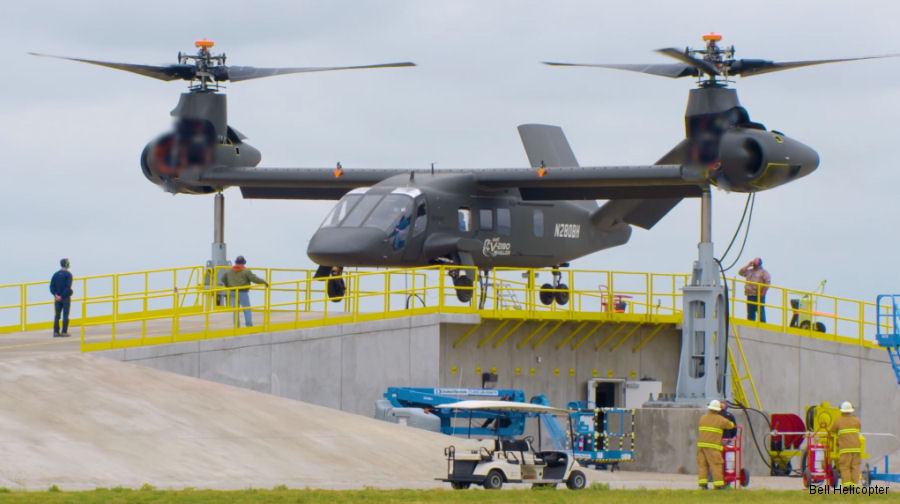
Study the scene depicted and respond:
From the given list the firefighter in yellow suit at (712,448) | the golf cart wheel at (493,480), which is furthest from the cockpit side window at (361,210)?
the firefighter in yellow suit at (712,448)

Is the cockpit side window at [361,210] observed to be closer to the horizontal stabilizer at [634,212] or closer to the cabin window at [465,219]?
the cabin window at [465,219]

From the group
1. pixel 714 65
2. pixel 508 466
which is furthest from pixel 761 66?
pixel 508 466

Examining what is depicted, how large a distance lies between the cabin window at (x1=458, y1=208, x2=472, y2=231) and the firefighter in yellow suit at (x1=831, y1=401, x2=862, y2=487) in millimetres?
14033

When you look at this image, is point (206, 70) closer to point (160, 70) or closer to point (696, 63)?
point (160, 70)

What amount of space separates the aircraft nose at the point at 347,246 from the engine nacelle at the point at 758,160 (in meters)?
7.73

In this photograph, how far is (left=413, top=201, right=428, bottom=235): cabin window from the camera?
3366 cm

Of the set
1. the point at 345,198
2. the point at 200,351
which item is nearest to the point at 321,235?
the point at 345,198

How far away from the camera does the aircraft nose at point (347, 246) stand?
32.0 metres

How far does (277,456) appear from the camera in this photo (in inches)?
950

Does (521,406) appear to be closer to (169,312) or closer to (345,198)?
(345,198)

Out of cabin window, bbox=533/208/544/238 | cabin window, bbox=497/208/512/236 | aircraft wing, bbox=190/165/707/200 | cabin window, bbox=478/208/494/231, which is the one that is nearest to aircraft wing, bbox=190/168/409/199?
aircraft wing, bbox=190/165/707/200

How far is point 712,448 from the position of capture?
75.2ft

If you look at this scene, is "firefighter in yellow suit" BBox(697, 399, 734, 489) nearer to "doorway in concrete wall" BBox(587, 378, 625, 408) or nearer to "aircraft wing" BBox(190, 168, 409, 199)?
"doorway in concrete wall" BBox(587, 378, 625, 408)

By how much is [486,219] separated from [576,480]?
44.7ft
